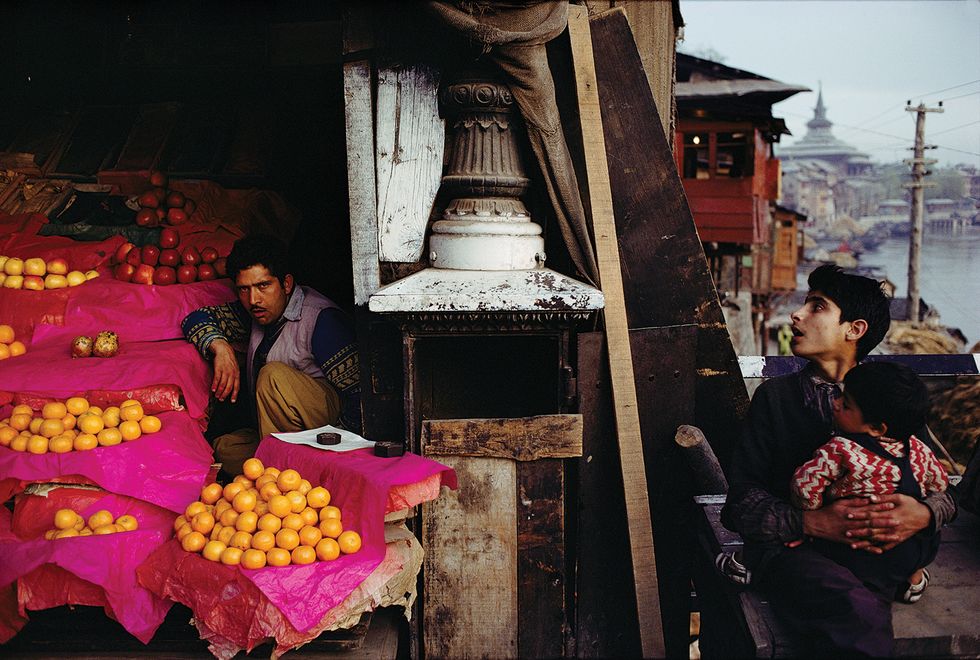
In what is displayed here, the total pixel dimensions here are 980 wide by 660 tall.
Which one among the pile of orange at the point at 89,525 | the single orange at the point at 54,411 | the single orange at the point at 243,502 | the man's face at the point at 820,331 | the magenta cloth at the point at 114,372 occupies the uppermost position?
the man's face at the point at 820,331

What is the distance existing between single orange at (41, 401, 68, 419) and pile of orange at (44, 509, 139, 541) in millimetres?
454

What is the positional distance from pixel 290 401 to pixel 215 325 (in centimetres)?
67

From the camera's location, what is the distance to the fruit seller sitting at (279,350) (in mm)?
3727

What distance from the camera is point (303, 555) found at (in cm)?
269

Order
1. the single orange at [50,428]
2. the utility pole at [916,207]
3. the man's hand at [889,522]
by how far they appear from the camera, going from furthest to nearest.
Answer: the utility pole at [916,207] < the single orange at [50,428] < the man's hand at [889,522]

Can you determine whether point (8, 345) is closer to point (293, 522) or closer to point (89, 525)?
point (89, 525)

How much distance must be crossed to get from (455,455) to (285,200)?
2.83 meters

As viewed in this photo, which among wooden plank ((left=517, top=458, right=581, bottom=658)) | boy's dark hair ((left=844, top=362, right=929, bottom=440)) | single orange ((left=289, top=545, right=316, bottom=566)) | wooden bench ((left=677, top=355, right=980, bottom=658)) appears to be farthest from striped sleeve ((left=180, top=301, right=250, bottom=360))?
boy's dark hair ((left=844, top=362, right=929, bottom=440))

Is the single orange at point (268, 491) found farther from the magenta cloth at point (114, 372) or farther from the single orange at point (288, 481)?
the magenta cloth at point (114, 372)

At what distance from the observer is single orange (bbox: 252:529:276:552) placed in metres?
2.70

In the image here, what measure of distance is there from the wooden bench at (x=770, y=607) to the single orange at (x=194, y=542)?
184 centimetres

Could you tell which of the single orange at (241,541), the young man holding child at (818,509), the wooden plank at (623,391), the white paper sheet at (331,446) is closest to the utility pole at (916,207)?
the wooden plank at (623,391)

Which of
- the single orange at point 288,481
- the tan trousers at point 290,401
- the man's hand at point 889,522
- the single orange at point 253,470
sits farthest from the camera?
the tan trousers at point 290,401

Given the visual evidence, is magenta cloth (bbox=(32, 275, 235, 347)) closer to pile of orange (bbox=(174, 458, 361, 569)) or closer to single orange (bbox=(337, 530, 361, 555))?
pile of orange (bbox=(174, 458, 361, 569))
